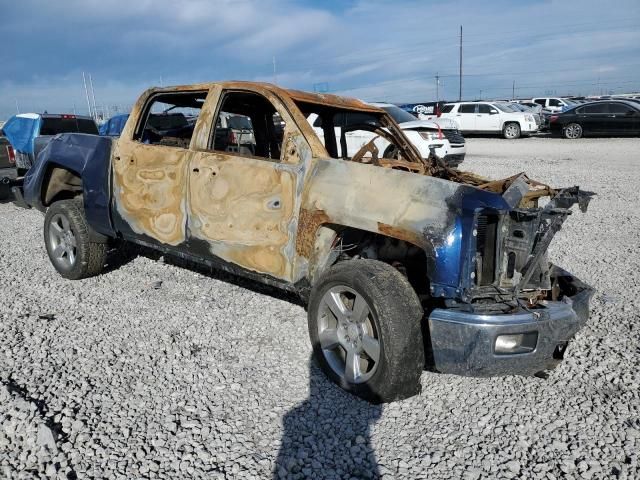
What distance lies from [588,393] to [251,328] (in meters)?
2.40

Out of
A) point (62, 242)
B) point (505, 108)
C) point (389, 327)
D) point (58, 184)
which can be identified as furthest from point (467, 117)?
point (389, 327)

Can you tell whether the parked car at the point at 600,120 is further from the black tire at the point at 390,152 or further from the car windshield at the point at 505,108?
the black tire at the point at 390,152

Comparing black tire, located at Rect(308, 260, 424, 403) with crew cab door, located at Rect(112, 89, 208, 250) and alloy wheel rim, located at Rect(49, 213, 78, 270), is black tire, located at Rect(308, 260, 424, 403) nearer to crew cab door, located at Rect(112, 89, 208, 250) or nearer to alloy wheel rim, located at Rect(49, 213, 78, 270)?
crew cab door, located at Rect(112, 89, 208, 250)

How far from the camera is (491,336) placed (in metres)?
2.70

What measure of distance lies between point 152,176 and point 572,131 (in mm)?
22233

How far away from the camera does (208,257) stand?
13.0ft

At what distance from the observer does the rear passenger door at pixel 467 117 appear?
79.3 ft

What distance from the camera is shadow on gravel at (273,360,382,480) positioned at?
2537 mm

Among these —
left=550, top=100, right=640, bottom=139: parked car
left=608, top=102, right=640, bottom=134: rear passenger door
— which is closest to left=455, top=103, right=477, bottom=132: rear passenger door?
left=550, top=100, right=640, bottom=139: parked car

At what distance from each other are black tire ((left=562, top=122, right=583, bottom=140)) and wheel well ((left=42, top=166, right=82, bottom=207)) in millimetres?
21749

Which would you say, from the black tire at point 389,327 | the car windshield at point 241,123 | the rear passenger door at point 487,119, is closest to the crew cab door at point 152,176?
the car windshield at point 241,123

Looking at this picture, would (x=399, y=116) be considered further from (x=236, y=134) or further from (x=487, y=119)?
(x=487, y=119)

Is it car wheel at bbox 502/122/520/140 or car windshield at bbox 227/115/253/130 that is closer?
car windshield at bbox 227/115/253/130

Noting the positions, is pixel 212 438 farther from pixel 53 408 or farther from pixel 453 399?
pixel 453 399
